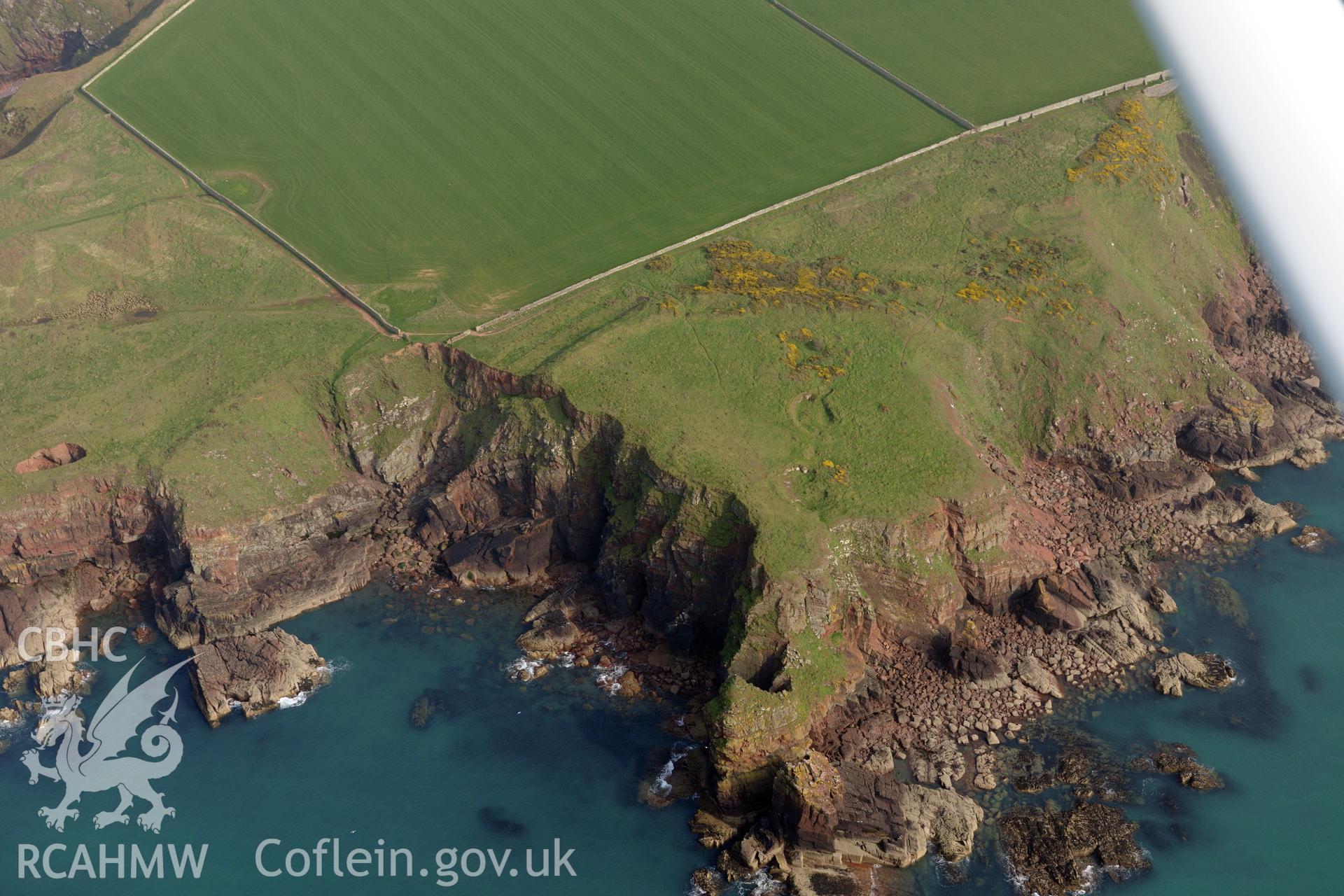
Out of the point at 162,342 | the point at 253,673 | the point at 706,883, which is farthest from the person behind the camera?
the point at 162,342

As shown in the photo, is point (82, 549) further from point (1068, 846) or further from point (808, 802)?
point (1068, 846)

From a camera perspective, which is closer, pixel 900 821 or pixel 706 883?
pixel 706 883

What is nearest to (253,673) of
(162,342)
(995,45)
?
(162,342)

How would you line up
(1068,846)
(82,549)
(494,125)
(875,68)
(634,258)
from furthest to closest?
(875,68)
(494,125)
(634,258)
(82,549)
(1068,846)

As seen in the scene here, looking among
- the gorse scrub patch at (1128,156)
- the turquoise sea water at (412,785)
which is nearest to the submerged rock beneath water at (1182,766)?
the turquoise sea water at (412,785)

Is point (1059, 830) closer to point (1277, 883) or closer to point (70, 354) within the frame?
point (1277, 883)

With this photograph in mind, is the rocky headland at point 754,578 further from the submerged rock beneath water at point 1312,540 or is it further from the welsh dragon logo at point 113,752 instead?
the welsh dragon logo at point 113,752
